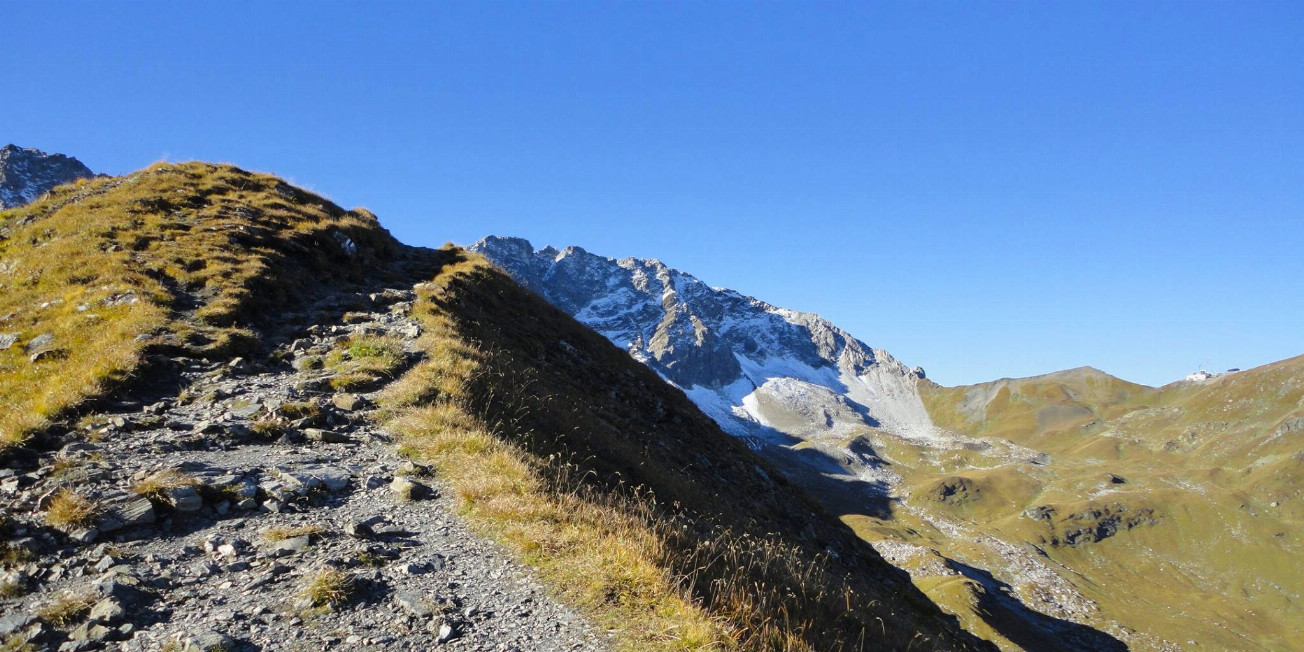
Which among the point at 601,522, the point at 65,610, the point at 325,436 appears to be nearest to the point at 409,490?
the point at 325,436

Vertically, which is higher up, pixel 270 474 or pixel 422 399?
pixel 422 399

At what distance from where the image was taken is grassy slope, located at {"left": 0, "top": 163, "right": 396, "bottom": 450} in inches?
632

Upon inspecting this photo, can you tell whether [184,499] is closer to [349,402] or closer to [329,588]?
[329,588]

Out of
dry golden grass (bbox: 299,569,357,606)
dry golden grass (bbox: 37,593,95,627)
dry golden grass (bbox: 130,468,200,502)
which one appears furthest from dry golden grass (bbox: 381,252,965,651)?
dry golden grass (bbox: 37,593,95,627)

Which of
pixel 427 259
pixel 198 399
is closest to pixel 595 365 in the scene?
pixel 427 259

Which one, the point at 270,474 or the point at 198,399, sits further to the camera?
the point at 198,399

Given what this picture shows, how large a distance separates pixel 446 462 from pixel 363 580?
14.1 feet

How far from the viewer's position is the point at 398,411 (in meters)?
15.0

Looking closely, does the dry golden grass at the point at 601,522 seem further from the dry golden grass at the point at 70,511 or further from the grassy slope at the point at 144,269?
the grassy slope at the point at 144,269

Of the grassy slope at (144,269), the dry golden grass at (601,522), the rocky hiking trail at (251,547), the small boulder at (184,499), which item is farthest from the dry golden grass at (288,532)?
the grassy slope at (144,269)

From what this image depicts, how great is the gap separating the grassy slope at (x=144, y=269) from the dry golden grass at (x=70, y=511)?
140 inches

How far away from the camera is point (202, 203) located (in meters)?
31.9

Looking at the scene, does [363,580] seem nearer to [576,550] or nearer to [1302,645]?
[576,550]

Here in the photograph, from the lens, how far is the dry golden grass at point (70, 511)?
932cm
